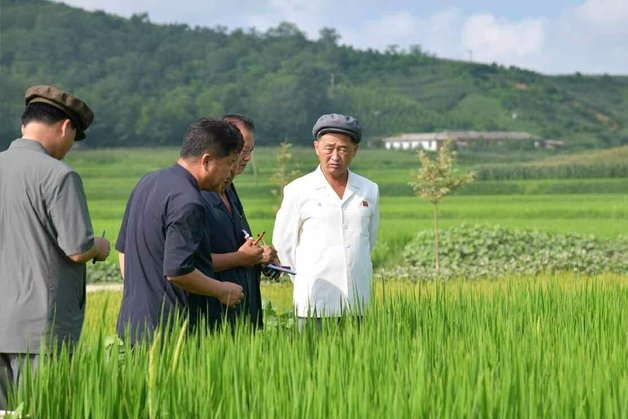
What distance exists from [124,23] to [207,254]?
394 feet

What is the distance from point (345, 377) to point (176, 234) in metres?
0.91

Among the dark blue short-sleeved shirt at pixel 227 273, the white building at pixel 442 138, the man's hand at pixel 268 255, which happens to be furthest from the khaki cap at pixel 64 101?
the white building at pixel 442 138

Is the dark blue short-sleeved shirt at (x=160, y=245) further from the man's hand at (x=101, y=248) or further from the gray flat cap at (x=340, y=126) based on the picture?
the gray flat cap at (x=340, y=126)

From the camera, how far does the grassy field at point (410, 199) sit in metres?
32.7

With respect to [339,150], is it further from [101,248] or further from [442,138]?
[442,138]

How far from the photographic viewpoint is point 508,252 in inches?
788

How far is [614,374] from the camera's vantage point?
3840 mm

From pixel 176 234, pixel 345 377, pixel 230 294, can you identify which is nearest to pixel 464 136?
pixel 230 294

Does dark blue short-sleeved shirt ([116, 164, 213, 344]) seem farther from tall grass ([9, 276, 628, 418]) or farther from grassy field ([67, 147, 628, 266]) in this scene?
grassy field ([67, 147, 628, 266])

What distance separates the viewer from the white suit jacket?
5.49 meters

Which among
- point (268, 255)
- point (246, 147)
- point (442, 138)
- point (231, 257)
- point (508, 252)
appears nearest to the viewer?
point (231, 257)

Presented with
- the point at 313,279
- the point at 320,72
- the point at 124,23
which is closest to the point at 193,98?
the point at 320,72

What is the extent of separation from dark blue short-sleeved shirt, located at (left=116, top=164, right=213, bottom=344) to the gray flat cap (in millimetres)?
1067

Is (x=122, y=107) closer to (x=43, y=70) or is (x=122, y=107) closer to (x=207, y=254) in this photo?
(x=43, y=70)
